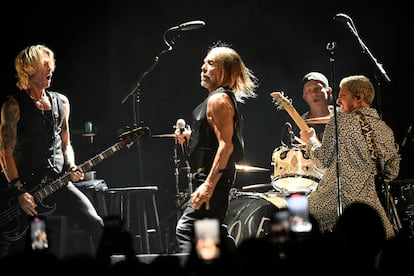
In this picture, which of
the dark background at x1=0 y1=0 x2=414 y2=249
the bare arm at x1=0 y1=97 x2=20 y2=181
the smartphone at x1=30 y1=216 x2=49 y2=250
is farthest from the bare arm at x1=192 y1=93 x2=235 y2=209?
the dark background at x1=0 y1=0 x2=414 y2=249

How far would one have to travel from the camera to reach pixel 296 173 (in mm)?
6555

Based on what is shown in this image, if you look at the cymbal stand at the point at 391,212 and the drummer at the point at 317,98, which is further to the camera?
the drummer at the point at 317,98

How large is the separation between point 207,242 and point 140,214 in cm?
449

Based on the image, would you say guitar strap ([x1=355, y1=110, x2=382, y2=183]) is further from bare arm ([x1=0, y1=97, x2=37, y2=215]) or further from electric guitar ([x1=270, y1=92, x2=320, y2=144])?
bare arm ([x1=0, y1=97, x2=37, y2=215])

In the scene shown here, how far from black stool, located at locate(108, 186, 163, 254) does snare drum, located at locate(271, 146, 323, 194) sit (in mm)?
1374

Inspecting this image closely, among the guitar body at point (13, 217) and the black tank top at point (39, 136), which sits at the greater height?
the black tank top at point (39, 136)

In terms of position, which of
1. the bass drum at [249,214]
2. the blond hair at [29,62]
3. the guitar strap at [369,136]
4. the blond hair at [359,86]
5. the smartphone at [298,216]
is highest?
the blond hair at [29,62]

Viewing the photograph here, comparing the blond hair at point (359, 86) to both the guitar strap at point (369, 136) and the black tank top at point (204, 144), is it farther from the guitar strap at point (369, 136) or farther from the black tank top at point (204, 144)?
the black tank top at point (204, 144)

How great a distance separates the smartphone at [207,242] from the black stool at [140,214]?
11.9ft

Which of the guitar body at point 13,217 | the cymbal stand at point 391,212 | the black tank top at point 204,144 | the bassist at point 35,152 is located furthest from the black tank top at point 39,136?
the cymbal stand at point 391,212

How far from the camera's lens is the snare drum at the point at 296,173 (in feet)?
21.6

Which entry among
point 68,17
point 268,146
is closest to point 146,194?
point 268,146

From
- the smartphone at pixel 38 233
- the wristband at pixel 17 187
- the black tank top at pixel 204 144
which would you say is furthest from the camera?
the wristband at pixel 17 187

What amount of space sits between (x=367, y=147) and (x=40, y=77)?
3.11m
